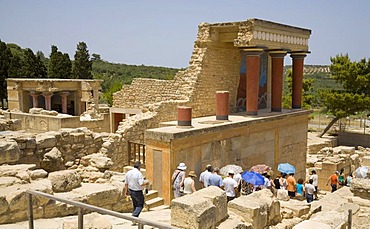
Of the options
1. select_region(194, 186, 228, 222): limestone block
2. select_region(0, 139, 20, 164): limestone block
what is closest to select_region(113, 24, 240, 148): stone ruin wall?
select_region(0, 139, 20, 164): limestone block

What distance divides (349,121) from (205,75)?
26985 millimetres

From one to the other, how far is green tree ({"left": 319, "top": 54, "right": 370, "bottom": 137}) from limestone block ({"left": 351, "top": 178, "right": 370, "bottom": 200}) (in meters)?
22.2

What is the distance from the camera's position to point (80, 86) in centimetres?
2831

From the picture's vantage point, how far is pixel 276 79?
661 inches

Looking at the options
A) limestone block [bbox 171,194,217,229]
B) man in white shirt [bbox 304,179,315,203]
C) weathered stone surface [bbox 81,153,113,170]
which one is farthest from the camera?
man in white shirt [bbox 304,179,315,203]

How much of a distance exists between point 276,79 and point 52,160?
35.8 feet

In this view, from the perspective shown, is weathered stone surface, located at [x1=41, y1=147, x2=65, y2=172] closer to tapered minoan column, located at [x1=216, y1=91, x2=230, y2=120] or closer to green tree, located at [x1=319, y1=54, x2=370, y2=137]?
tapered minoan column, located at [x1=216, y1=91, x2=230, y2=120]

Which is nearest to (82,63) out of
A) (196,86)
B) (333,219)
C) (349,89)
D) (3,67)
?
(3,67)

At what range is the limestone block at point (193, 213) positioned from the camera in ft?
19.6

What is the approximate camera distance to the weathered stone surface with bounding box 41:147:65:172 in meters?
9.26

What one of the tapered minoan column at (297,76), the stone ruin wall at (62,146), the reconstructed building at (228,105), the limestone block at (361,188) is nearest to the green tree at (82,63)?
the reconstructed building at (228,105)

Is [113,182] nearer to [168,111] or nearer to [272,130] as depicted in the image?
[168,111]

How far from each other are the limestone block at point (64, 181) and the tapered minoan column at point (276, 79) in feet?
36.1

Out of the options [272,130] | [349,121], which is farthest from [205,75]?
[349,121]
